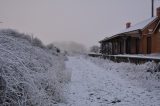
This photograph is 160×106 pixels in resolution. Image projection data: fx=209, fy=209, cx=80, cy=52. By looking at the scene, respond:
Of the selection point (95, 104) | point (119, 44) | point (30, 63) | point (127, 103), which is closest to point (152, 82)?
point (127, 103)

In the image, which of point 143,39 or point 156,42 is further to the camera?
point 143,39

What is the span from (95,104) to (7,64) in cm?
288

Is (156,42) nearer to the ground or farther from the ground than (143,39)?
nearer to the ground

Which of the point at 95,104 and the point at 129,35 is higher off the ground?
the point at 129,35

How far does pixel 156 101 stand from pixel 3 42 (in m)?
4.32

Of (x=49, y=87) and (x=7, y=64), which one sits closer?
(x=7, y=64)

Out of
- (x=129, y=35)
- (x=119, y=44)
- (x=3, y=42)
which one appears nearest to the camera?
(x=3, y=42)

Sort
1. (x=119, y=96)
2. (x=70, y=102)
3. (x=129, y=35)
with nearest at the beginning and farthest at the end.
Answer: (x=70, y=102)
(x=119, y=96)
(x=129, y=35)

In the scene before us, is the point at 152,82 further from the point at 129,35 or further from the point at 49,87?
the point at 129,35

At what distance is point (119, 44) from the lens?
96.0 feet

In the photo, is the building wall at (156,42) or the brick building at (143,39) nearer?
the building wall at (156,42)

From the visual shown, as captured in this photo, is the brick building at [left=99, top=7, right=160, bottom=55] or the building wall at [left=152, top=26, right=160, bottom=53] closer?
the building wall at [left=152, top=26, right=160, bottom=53]

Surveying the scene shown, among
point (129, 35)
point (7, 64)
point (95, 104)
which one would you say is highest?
point (129, 35)

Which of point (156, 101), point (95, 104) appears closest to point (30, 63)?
point (95, 104)
